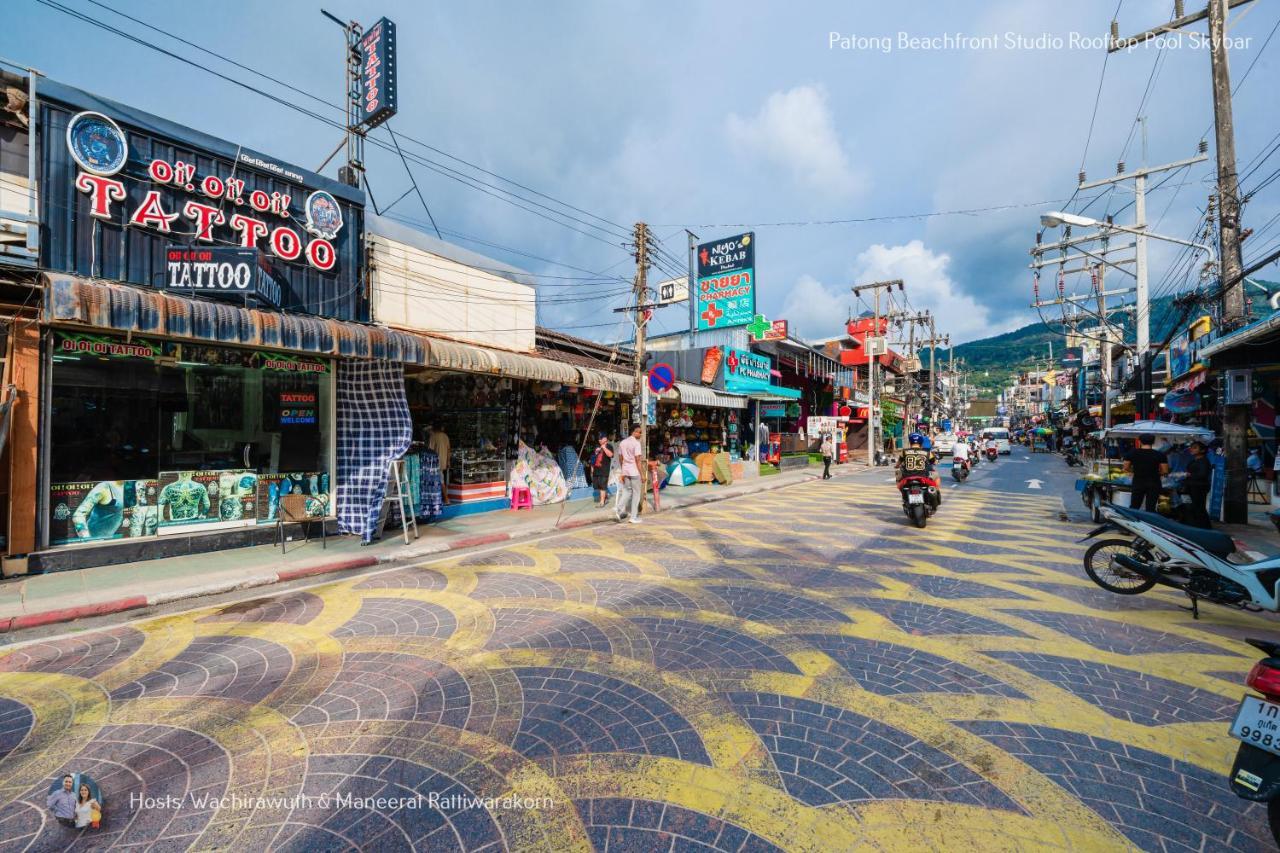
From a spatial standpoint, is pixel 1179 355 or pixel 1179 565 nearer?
pixel 1179 565

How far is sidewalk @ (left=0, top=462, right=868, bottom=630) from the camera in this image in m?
5.74

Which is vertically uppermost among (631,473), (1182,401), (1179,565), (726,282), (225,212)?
(726,282)

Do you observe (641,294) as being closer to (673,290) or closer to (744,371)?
(673,290)

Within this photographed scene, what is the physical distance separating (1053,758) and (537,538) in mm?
7839

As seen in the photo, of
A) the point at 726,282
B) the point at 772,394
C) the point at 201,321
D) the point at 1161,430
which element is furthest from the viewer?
the point at 772,394

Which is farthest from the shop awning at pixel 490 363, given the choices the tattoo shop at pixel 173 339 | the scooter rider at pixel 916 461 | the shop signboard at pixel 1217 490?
the shop signboard at pixel 1217 490

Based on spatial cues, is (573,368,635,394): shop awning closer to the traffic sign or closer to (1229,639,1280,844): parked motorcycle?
the traffic sign

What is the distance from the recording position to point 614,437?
56.9 ft

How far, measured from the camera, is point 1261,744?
7.91 ft

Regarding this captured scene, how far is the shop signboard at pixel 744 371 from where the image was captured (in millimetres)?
20969

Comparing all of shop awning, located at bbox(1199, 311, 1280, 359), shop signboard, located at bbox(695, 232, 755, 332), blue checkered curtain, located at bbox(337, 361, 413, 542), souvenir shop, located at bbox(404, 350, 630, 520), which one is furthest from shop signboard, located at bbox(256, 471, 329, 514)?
shop signboard, located at bbox(695, 232, 755, 332)

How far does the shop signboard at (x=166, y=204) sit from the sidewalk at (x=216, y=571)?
4.05 metres

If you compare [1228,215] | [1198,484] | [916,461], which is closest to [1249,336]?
[1198,484]

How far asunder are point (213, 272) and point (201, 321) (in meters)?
1.36
